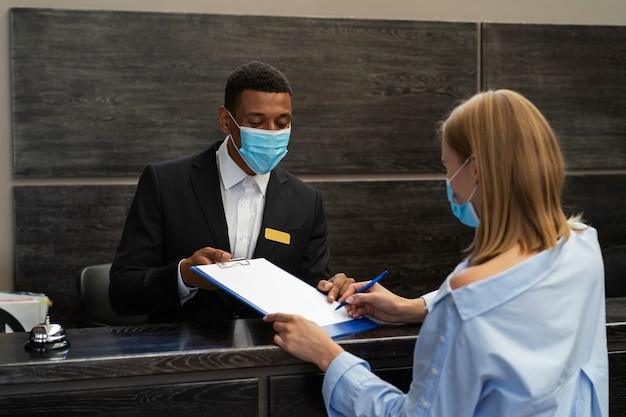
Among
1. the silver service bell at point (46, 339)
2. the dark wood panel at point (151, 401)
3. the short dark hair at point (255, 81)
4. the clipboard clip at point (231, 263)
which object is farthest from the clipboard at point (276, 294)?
the short dark hair at point (255, 81)

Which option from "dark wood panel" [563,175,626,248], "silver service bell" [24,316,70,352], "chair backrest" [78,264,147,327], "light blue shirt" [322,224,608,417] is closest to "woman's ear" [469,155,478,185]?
"light blue shirt" [322,224,608,417]

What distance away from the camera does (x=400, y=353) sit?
1.76m

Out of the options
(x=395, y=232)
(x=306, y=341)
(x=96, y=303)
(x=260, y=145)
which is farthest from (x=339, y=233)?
(x=306, y=341)

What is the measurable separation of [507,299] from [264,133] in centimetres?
127

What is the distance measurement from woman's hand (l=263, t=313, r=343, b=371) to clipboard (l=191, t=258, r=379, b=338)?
0.33ft

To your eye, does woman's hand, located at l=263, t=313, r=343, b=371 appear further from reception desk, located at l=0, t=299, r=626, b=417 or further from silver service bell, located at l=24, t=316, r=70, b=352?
silver service bell, located at l=24, t=316, r=70, b=352

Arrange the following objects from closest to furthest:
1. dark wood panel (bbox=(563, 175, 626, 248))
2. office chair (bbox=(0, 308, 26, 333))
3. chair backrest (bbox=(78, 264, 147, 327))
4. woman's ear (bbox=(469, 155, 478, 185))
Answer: woman's ear (bbox=(469, 155, 478, 185))
office chair (bbox=(0, 308, 26, 333))
chair backrest (bbox=(78, 264, 147, 327))
dark wood panel (bbox=(563, 175, 626, 248))

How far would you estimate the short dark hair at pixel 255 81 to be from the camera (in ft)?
7.95

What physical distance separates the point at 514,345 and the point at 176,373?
27.9 inches

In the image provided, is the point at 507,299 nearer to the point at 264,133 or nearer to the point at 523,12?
the point at 264,133

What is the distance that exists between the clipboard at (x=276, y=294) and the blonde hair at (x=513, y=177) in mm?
521

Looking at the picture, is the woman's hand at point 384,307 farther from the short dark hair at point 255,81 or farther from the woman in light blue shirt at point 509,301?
the short dark hair at point 255,81

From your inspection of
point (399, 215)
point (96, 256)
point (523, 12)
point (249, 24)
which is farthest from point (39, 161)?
point (523, 12)

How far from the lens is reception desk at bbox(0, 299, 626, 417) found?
1584 mm
